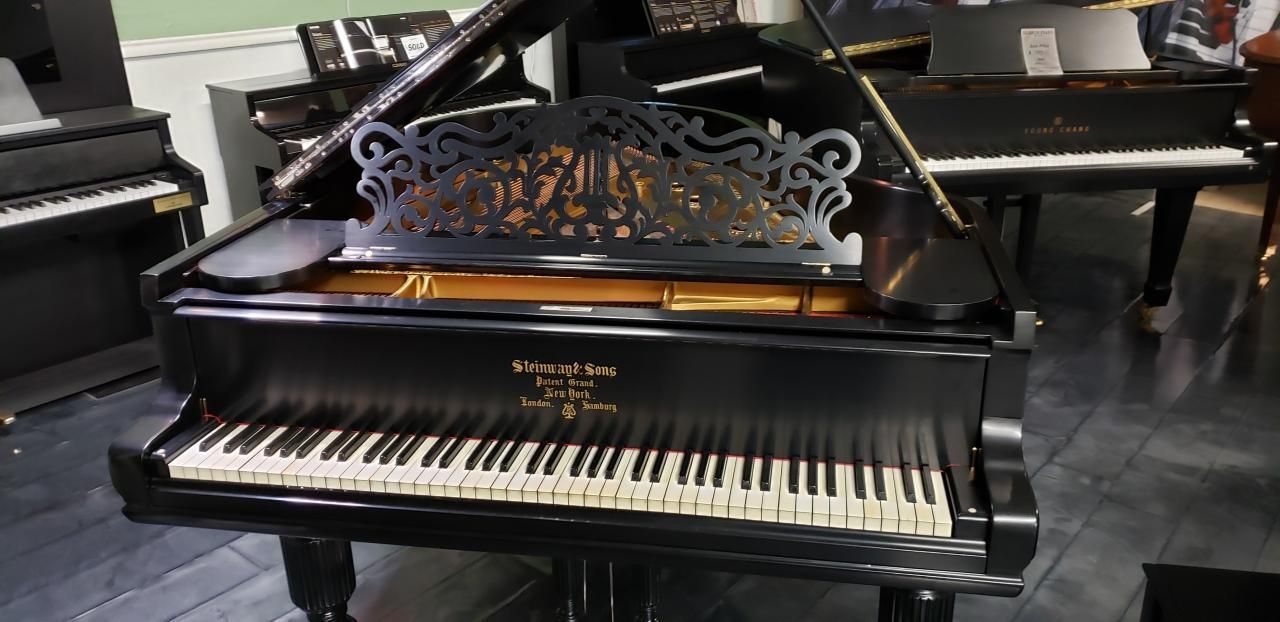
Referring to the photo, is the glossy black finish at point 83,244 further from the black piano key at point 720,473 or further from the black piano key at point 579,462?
the black piano key at point 720,473

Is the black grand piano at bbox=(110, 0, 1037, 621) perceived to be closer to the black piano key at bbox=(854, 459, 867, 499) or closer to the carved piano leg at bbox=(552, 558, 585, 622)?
Answer: the black piano key at bbox=(854, 459, 867, 499)

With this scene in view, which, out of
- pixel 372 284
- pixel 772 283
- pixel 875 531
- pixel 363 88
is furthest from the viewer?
pixel 363 88

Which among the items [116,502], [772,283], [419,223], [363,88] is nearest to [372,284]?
[419,223]

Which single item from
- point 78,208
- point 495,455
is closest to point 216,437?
point 495,455

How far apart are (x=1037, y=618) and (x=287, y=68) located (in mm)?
3893

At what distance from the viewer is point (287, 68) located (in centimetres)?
448

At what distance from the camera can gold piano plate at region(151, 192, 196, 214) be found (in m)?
3.47

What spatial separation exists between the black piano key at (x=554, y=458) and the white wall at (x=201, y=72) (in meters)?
2.89

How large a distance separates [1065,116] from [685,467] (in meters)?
2.73

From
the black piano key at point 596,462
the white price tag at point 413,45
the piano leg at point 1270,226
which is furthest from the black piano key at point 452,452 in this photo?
the piano leg at point 1270,226

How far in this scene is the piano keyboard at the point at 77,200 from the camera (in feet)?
10.4

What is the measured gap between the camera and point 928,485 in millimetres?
1567

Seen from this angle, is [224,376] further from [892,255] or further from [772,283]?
[892,255]

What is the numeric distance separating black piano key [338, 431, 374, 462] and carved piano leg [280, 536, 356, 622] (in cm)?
23
